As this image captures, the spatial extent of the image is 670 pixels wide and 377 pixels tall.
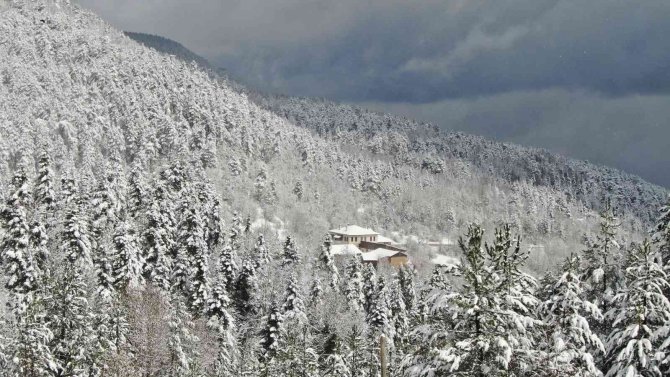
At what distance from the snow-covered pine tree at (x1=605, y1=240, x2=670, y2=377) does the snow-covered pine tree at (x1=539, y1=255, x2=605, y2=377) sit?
37.2 inches

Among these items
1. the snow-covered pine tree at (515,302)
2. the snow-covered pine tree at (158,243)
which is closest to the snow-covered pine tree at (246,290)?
the snow-covered pine tree at (158,243)

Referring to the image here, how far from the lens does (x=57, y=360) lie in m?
33.1

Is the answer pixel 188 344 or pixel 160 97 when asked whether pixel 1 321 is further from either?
pixel 160 97

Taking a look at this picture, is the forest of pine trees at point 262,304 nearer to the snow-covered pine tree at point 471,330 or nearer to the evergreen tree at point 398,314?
the snow-covered pine tree at point 471,330

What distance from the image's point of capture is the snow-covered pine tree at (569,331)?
15617 mm

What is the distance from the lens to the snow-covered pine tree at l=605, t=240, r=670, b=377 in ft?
64.5

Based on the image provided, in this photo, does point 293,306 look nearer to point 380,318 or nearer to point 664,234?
point 380,318

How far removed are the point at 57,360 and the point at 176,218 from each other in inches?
1183

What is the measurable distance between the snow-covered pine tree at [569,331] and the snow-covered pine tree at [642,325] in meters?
0.95

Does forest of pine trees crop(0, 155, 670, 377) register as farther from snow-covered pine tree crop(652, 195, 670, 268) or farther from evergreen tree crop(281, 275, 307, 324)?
evergreen tree crop(281, 275, 307, 324)

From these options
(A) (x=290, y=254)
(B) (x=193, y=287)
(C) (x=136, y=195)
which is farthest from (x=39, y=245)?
(A) (x=290, y=254)

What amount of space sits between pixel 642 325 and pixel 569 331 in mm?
2940

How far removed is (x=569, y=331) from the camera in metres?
19.2

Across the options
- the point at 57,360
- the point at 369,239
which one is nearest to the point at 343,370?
the point at 57,360
